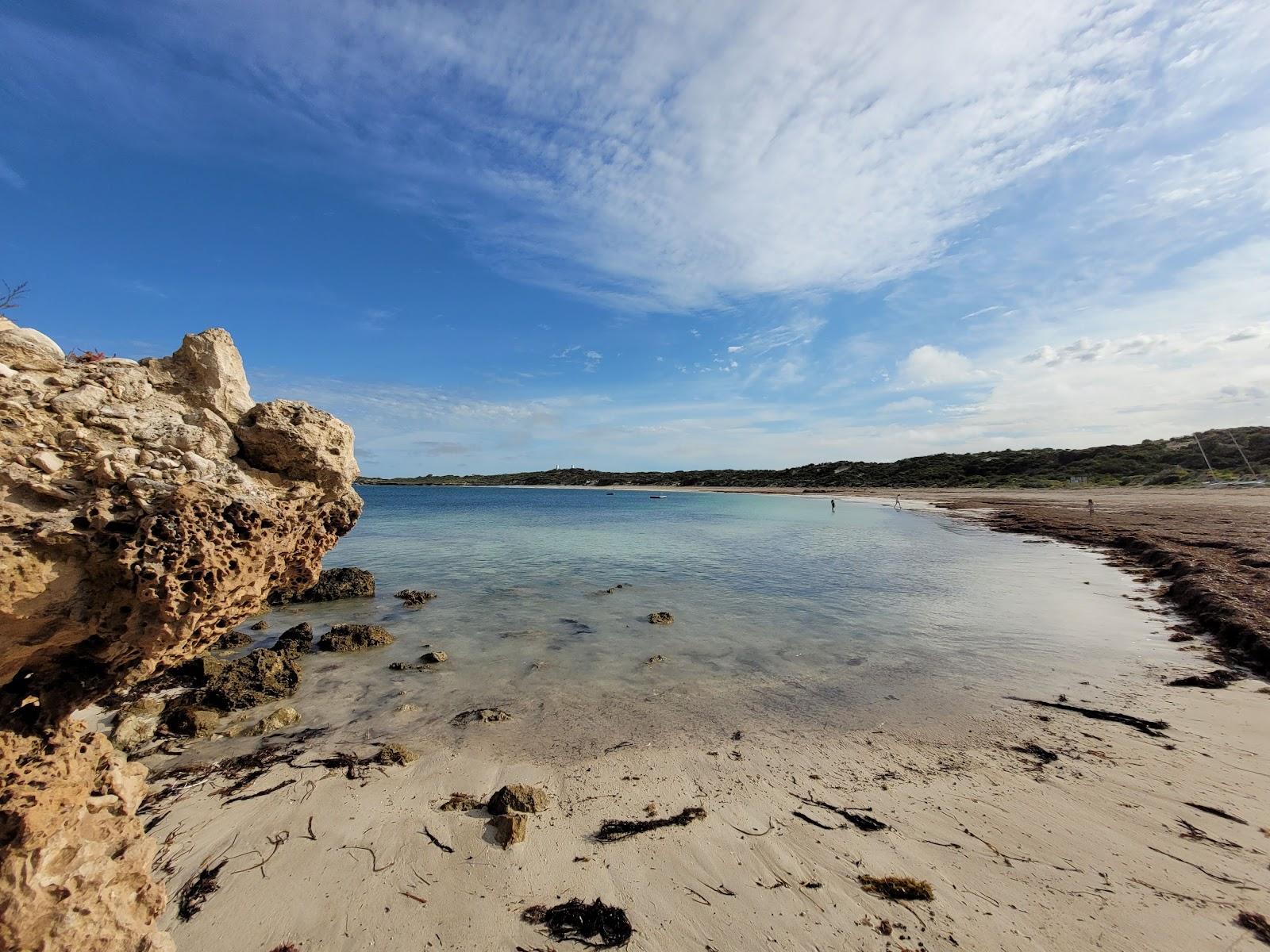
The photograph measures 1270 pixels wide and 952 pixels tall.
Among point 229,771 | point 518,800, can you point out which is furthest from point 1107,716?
point 229,771

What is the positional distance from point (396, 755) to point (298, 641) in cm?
519

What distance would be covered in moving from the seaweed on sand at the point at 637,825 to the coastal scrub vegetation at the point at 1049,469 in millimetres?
70838

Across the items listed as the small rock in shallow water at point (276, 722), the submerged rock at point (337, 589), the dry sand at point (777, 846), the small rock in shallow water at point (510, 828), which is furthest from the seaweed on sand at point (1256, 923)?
the submerged rock at point (337, 589)

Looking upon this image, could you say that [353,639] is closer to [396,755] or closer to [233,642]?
[233,642]

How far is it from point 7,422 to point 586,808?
489 centimetres

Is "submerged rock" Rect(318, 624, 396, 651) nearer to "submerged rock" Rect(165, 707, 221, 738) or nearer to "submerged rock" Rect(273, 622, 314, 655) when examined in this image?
"submerged rock" Rect(273, 622, 314, 655)

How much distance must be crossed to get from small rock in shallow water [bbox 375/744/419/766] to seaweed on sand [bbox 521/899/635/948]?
105 inches

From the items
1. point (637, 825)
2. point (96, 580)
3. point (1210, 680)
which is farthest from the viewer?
point (1210, 680)

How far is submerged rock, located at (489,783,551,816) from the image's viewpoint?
446 centimetres

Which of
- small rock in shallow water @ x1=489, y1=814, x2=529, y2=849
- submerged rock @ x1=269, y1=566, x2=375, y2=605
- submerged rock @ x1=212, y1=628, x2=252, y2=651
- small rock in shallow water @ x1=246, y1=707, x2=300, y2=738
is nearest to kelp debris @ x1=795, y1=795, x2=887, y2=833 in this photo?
small rock in shallow water @ x1=489, y1=814, x2=529, y2=849

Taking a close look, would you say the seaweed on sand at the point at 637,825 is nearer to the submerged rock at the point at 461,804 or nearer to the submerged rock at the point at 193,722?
the submerged rock at the point at 461,804

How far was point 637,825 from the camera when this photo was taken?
169 inches

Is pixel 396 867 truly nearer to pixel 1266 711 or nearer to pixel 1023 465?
pixel 1266 711

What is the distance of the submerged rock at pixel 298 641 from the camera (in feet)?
28.9
